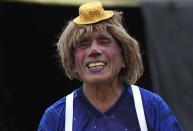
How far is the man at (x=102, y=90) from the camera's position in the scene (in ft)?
11.9

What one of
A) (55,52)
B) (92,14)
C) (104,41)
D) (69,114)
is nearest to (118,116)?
(69,114)

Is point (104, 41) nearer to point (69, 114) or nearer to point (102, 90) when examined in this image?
point (102, 90)

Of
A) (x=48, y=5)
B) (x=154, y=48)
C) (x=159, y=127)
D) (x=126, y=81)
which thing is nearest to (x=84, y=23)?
(x=126, y=81)

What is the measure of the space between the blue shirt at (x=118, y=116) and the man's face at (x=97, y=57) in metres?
0.14

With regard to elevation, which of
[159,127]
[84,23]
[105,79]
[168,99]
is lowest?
[168,99]

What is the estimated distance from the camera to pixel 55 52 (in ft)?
22.9

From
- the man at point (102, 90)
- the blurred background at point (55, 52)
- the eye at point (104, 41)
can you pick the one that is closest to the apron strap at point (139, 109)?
the man at point (102, 90)

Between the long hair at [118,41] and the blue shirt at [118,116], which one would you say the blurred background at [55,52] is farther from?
the blue shirt at [118,116]

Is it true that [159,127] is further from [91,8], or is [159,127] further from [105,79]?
[91,8]

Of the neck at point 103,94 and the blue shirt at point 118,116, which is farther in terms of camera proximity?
the neck at point 103,94

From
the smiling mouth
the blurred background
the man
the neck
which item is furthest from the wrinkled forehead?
the blurred background

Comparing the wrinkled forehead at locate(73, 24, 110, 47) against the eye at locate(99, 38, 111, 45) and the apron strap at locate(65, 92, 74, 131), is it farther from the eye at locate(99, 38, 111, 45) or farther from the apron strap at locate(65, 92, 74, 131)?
the apron strap at locate(65, 92, 74, 131)

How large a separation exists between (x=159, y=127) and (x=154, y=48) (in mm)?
2308

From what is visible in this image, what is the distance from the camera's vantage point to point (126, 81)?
3.83 meters
